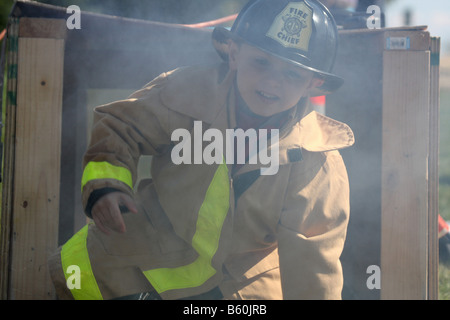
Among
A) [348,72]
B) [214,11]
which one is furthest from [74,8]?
[214,11]

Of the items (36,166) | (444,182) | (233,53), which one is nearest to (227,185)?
(233,53)

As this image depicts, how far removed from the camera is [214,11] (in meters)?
3.35

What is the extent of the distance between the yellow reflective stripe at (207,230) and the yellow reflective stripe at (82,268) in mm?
173

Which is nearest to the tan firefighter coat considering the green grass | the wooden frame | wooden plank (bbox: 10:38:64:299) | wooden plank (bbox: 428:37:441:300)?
wooden plank (bbox: 10:38:64:299)

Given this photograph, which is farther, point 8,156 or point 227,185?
point 8,156

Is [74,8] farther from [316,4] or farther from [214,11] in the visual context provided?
[214,11]

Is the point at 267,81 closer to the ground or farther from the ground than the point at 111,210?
farther from the ground

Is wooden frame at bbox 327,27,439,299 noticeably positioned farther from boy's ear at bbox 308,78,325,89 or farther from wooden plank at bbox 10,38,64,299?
wooden plank at bbox 10,38,64,299

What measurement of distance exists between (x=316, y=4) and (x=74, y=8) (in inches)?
35.5

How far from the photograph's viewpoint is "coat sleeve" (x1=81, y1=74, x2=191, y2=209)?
59.4 inches

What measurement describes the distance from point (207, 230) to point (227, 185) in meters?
0.16

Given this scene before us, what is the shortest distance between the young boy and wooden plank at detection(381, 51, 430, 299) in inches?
16.8

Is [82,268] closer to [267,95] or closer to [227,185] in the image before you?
[227,185]

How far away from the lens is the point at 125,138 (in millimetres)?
1592
